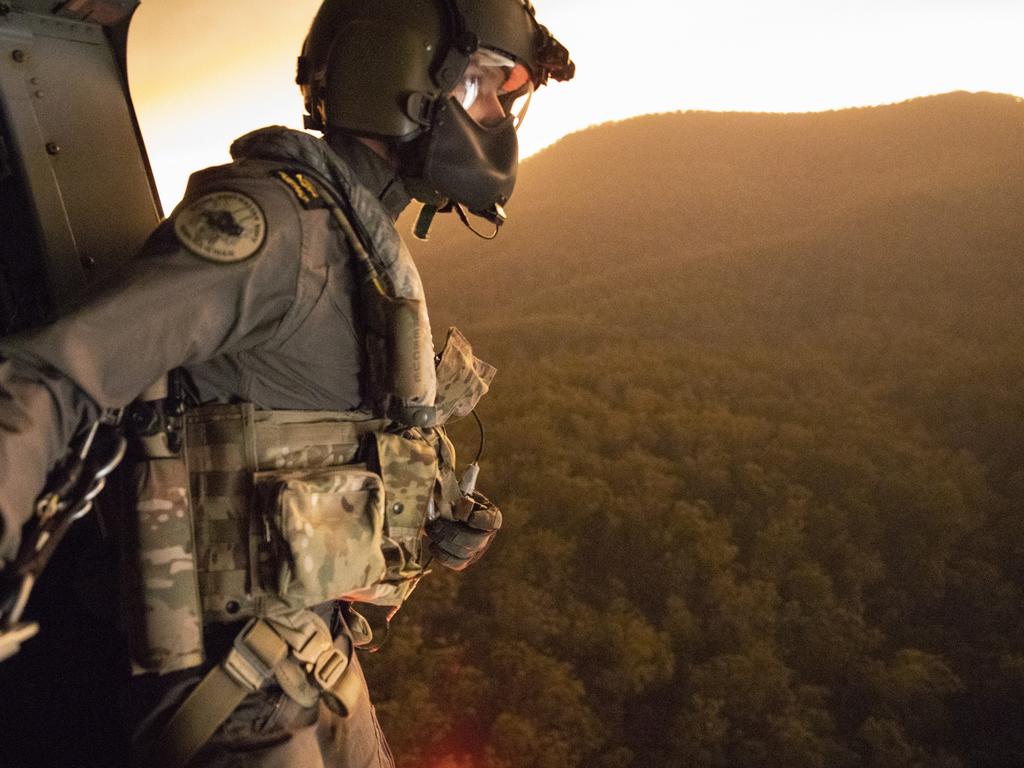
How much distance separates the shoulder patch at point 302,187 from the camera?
1.45 metres

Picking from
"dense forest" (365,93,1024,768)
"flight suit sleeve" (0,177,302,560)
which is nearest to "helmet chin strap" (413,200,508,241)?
"flight suit sleeve" (0,177,302,560)

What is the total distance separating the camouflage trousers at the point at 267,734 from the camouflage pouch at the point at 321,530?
0.27 metres

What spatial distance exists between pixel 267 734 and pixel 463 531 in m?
0.85

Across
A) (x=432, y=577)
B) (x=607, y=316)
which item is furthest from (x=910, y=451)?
(x=607, y=316)

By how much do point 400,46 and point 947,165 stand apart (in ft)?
53.6

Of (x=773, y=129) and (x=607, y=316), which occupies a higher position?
(x=773, y=129)

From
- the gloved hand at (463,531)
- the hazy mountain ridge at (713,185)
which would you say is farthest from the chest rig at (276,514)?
the hazy mountain ridge at (713,185)

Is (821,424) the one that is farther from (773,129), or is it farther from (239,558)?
(773,129)

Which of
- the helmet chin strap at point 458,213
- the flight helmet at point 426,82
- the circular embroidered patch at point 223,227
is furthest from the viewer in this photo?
the helmet chin strap at point 458,213

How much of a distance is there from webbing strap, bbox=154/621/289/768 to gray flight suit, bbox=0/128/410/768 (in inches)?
1.8

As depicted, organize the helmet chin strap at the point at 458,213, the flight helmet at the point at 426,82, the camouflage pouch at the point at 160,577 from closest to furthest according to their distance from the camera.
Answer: the camouflage pouch at the point at 160,577, the flight helmet at the point at 426,82, the helmet chin strap at the point at 458,213

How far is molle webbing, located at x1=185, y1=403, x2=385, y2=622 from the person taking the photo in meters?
1.51

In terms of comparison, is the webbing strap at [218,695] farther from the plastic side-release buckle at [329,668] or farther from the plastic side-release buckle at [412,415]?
the plastic side-release buckle at [412,415]

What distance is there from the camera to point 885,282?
31.1 feet
